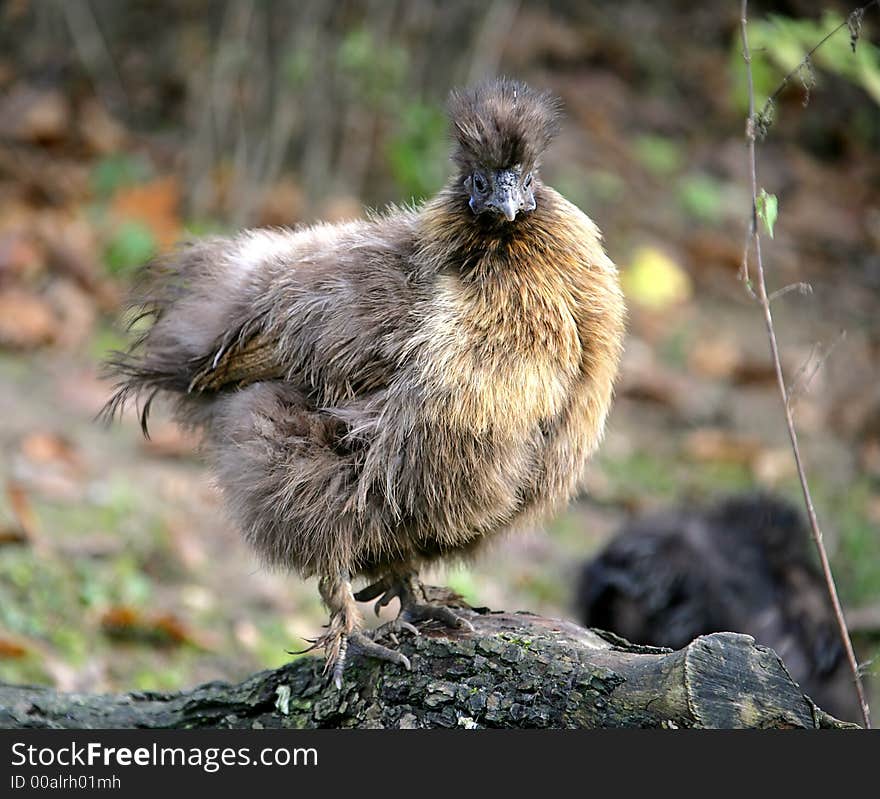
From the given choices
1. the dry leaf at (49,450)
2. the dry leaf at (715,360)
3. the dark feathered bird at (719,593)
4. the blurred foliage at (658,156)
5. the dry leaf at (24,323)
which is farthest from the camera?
the blurred foliage at (658,156)

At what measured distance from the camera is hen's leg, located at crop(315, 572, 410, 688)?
402 centimetres

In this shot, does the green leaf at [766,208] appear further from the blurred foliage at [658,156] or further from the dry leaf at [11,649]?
the blurred foliage at [658,156]

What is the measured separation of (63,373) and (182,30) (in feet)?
13.4

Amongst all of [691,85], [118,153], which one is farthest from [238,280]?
[691,85]

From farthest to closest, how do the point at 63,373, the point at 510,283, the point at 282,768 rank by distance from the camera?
the point at 63,373, the point at 510,283, the point at 282,768

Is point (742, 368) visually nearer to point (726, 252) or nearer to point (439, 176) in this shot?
point (726, 252)

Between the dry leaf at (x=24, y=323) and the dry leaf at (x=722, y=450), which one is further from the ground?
the dry leaf at (x=24, y=323)

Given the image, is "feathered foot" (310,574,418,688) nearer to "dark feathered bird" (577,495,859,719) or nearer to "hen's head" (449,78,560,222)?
"hen's head" (449,78,560,222)

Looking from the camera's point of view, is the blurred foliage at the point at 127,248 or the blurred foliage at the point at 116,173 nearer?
the blurred foliage at the point at 127,248

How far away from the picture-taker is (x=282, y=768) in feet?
11.8

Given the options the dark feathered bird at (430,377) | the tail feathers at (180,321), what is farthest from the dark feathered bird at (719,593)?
the tail feathers at (180,321)

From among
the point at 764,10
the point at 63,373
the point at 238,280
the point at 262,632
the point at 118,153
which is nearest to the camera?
the point at 238,280

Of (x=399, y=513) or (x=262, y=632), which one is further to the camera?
(x=262, y=632)

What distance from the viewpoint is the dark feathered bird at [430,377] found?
4.05 meters
